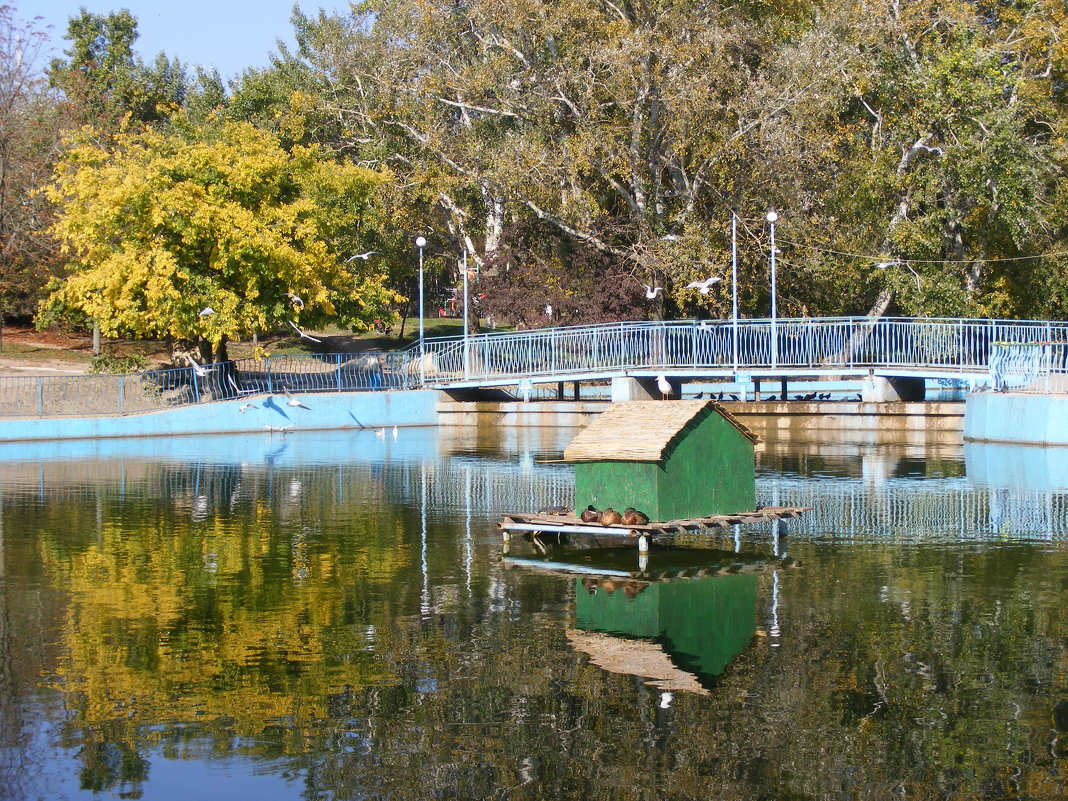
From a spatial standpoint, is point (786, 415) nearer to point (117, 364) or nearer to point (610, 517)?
point (117, 364)

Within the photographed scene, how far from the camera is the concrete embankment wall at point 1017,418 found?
31.1 metres

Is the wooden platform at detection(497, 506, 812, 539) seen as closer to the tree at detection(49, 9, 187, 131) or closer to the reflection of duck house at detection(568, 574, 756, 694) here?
the reflection of duck house at detection(568, 574, 756, 694)

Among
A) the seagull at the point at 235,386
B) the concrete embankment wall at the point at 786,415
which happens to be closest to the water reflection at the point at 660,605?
the concrete embankment wall at the point at 786,415

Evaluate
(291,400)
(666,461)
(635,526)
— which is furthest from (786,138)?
(635,526)

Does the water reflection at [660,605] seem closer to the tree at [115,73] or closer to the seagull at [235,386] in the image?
the seagull at [235,386]

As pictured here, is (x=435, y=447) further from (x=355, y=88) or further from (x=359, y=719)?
(x=359, y=719)

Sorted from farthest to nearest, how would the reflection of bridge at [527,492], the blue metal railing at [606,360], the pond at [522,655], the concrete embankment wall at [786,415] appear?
1. the blue metal railing at [606,360]
2. the concrete embankment wall at [786,415]
3. the reflection of bridge at [527,492]
4. the pond at [522,655]

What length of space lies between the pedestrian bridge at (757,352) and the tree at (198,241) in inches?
184

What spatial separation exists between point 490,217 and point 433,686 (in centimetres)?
4457

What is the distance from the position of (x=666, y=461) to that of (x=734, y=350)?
23.7 metres

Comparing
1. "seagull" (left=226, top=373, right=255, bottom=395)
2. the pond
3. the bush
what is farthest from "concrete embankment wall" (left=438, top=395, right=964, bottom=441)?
the pond

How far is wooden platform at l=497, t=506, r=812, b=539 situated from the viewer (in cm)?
1611

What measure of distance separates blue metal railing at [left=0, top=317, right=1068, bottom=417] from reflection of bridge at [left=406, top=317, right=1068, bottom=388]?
0.04 m

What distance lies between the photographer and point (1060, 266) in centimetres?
4344
